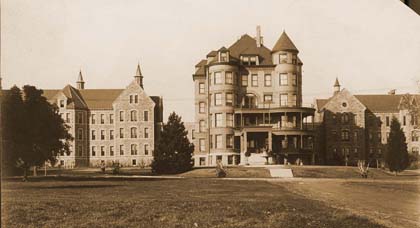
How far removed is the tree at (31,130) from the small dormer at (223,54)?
4.76 ft

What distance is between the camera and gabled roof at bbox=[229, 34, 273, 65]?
4.26 metres

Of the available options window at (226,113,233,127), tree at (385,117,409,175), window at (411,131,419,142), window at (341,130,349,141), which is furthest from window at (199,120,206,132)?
window at (411,131,419,142)

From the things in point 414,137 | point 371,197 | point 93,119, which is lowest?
point 371,197

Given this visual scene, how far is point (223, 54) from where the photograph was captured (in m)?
4.50

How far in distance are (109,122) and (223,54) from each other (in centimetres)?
124

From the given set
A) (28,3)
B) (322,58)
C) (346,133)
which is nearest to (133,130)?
(28,3)

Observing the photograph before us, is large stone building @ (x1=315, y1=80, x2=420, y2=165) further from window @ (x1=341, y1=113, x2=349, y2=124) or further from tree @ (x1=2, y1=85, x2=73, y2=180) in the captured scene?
tree @ (x1=2, y1=85, x2=73, y2=180)

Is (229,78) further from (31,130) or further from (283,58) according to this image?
(31,130)

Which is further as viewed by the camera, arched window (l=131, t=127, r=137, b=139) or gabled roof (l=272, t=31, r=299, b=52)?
gabled roof (l=272, t=31, r=299, b=52)

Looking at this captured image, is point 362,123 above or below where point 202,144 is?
above

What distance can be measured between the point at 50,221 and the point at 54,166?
465 millimetres

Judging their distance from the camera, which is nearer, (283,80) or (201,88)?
(201,88)

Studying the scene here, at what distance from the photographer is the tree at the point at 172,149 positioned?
400cm

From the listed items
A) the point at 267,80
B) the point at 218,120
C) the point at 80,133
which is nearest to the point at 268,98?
the point at 267,80
